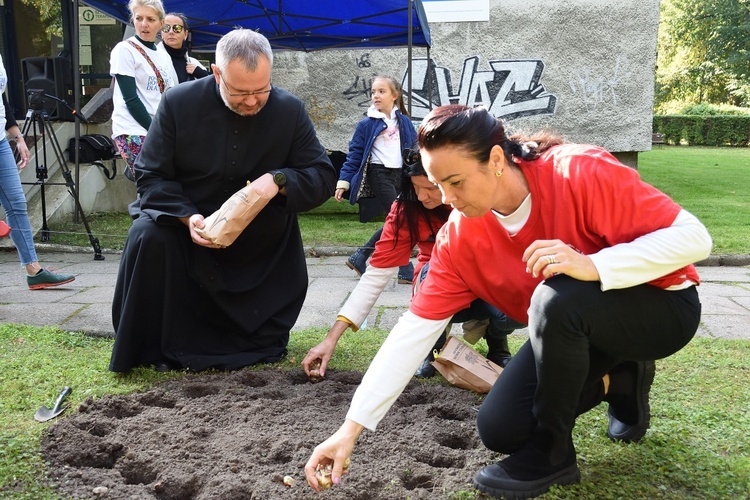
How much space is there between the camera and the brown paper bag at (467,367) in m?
3.42

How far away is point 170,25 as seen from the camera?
6.08 metres

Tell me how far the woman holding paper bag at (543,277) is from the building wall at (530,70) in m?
7.95

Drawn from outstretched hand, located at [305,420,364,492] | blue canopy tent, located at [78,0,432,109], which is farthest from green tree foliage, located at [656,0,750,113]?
Answer: outstretched hand, located at [305,420,364,492]

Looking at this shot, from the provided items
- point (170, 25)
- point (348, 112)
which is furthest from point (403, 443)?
point (348, 112)

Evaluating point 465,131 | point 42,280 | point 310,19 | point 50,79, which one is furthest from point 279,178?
point 50,79

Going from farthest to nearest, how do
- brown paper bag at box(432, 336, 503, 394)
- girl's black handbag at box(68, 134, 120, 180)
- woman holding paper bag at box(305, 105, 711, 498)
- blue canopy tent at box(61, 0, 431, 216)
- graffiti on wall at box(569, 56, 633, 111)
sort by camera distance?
graffiti on wall at box(569, 56, 633, 111)
girl's black handbag at box(68, 134, 120, 180)
blue canopy tent at box(61, 0, 431, 216)
brown paper bag at box(432, 336, 503, 394)
woman holding paper bag at box(305, 105, 711, 498)

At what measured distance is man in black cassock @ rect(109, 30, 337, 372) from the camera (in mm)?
3723

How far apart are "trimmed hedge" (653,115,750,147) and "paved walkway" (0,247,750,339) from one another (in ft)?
86.7

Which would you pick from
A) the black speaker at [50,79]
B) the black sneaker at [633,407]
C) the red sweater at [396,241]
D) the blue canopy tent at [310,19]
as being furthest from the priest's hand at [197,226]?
the black speaker at [50,79]

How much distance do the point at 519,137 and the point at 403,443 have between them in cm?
122

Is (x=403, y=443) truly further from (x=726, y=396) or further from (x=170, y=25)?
(x=170, y=25)

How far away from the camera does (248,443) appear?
9.48 ft

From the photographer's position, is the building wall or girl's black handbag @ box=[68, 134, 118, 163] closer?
girl's black handbag @ box=[68, 134, 118, 163]

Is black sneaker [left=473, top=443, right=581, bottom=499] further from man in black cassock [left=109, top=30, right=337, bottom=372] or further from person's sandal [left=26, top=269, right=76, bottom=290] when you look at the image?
person's sandal [left=26, top=269, right=76, bottom=290]
